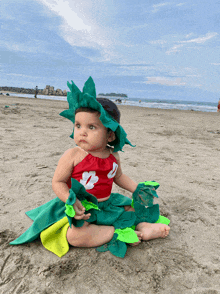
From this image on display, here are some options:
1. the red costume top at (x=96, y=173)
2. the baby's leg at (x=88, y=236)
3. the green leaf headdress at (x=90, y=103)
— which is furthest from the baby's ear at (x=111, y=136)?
the baby's leg at (x=88, y=236)

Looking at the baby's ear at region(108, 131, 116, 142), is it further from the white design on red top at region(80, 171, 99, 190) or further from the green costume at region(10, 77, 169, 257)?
the white design on red top at region(80, 171, 99, 190)

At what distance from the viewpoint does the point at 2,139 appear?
4.27 m

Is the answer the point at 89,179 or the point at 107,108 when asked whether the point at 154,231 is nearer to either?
the point at 89,179

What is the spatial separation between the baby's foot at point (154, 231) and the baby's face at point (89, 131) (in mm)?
802

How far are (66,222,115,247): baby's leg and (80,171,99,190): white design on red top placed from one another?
0.28 meters

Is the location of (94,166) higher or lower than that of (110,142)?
lower

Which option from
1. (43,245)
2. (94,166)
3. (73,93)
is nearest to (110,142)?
(94,166)

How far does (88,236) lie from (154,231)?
1.80 ft

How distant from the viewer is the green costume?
1.51m

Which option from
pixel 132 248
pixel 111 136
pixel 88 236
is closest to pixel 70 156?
pixel 111 136

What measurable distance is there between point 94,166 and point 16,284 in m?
0.87

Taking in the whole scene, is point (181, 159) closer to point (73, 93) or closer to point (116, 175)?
point (116, 175)

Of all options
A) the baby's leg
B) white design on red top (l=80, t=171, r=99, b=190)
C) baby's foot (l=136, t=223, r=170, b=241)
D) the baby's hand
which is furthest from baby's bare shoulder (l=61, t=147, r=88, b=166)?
baby's foot (l=136, t=223, r=170, b=241)

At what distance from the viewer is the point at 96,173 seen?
1.68 metres
